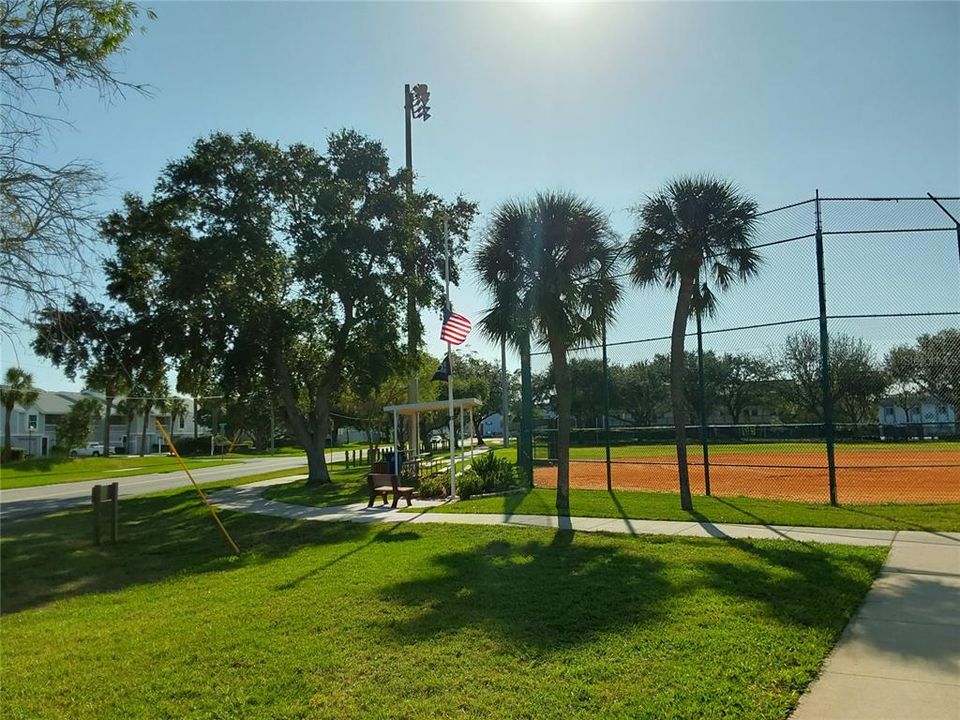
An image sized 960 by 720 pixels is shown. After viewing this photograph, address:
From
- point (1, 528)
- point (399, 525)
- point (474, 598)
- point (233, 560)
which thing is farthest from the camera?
point (1, 528)

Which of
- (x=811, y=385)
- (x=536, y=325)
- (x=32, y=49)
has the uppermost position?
(x=32, y=49)

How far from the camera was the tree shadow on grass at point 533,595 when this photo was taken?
6.14 meters

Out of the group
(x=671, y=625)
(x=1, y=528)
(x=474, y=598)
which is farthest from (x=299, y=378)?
(x=671, y=625)

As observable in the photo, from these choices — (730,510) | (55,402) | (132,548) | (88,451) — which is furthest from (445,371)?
(55,402)

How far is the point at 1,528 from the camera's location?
16516 millimetres

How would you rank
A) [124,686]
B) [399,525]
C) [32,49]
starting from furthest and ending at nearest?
[399,525] → [32,49] → [124,686]

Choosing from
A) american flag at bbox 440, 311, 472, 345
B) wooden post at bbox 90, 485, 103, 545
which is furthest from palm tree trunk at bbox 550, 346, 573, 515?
wooden post at bbox 90, 485, 103, 545

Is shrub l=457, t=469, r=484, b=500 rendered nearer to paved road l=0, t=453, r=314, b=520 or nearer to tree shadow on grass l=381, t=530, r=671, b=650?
tree shadow on grass l=381, t=530, r=671, b=650

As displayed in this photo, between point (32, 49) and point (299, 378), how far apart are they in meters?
19.9

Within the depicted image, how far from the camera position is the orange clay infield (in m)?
15.4

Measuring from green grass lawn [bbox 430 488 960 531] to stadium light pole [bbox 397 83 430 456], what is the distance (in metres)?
8.17

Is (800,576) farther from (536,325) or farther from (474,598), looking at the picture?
(536,325)

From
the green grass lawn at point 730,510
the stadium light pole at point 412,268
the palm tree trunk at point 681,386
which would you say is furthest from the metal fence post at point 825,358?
the stadium light pole at point 412,268

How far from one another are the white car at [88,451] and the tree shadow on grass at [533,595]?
194ft
